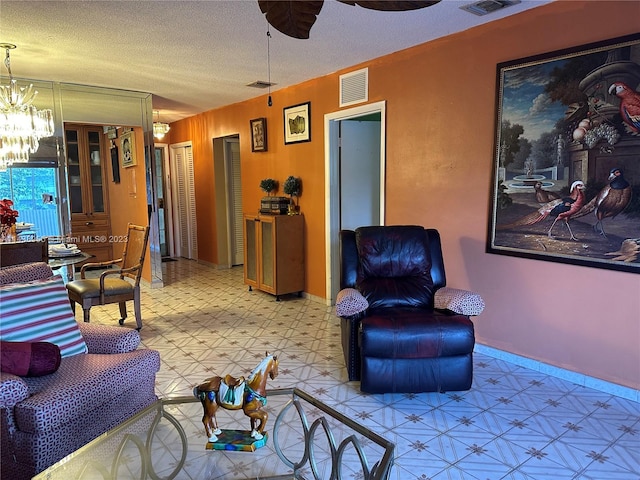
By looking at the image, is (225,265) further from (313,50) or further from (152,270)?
(313,50)

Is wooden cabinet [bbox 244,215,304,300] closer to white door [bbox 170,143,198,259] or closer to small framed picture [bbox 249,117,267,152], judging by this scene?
small framed picture [bbox 249,117,267,152]

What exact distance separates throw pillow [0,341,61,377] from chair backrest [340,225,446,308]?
5.76 feet

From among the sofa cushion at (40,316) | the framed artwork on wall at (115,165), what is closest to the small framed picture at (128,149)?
the framed artwork on wall at (115,165)

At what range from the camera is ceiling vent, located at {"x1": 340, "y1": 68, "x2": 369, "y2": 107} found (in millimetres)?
4008

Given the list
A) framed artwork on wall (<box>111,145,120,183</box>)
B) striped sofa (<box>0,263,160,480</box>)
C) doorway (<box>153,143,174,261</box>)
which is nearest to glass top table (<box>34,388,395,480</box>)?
striped sofa (<box>0,263,160,480</box>)

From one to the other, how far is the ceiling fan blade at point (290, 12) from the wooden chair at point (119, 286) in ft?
10.5

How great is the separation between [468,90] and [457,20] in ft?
1.61

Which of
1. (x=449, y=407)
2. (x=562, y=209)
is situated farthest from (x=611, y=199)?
(x=449, y=407)

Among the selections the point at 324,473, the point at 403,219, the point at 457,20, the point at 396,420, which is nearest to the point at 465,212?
the point at 403,219

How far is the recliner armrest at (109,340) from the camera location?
225 cm

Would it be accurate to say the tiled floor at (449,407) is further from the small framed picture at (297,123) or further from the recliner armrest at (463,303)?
the small framed picture at (297,123)

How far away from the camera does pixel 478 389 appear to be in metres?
2.73

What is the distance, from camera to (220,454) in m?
1.67

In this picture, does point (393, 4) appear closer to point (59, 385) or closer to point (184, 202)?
point (59, 385)
